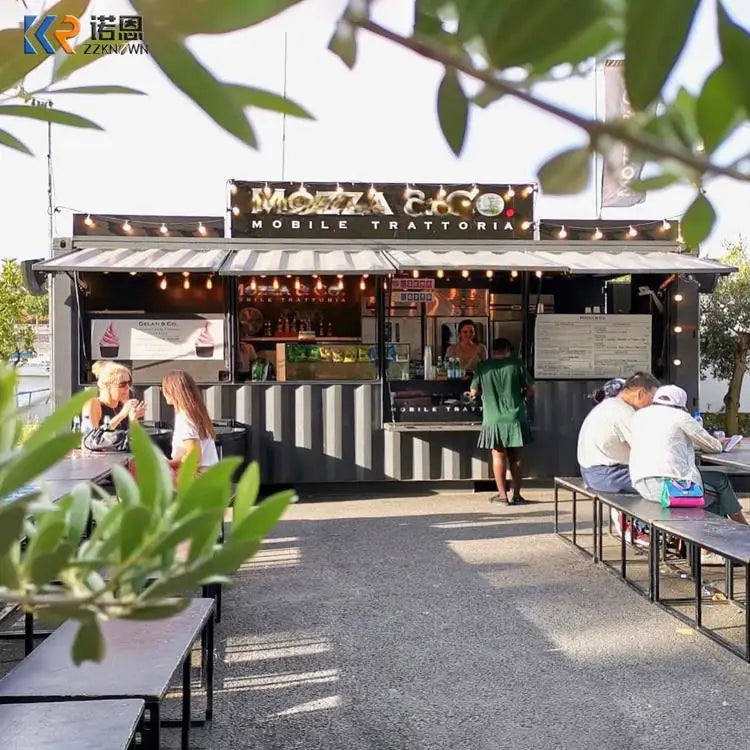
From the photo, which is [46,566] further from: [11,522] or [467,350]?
[467,350]

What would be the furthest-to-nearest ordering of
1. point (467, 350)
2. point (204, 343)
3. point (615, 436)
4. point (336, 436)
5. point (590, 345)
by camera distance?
point (467, 350) → point (590, 345) → point (204, 343) → point (336, 436) → point (615, 436)

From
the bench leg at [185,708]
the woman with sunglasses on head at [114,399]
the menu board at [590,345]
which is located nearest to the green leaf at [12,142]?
the bench leg at [185,708]

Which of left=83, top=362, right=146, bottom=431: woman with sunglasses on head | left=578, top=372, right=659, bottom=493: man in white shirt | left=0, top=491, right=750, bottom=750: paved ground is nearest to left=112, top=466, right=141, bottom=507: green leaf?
left=0, top=491, right=750, bottom=750: paved ground

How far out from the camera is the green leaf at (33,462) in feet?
1.85

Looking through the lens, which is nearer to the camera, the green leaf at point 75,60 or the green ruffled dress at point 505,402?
the green leaf at point 75,60

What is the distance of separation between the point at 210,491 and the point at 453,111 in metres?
0.37

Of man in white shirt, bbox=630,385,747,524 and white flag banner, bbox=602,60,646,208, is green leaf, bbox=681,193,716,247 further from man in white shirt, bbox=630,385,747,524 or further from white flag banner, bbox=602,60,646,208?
man in white shirt, bbox=630,385,747,524

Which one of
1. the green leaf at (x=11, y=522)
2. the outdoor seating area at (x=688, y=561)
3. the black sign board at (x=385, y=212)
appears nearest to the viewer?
the green leaf at (x=11, y=522)

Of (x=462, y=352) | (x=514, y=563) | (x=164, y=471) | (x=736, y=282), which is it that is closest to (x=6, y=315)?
(x=462, y=352)

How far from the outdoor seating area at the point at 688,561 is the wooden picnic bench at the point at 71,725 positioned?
9.03 feet

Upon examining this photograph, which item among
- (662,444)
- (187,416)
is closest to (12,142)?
(187,416)

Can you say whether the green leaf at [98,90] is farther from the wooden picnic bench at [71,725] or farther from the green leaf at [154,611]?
the wooden picnic bench at [71,725]

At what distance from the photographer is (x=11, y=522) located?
1.77 ft

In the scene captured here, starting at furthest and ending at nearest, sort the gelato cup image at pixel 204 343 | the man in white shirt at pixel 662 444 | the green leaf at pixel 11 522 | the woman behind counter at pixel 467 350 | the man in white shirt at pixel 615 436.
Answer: the woman behind counter at pixel 467 350 → the gelato cup image at pixel 204 343 → the man in white shirt at pixel 615 436 → the man in white shirt at pixel 662 444 → the green leaf at pixel 11 522
